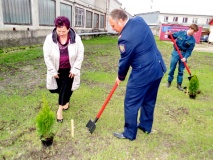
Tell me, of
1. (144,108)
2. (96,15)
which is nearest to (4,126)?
(144,108)

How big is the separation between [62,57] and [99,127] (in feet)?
5.15

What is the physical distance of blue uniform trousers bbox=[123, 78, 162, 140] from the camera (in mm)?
3156

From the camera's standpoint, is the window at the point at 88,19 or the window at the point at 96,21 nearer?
the window at the point at 88,19

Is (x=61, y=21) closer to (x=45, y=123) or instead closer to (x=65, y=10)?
(x=45, y=123)

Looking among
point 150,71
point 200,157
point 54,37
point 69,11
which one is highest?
point 69,11

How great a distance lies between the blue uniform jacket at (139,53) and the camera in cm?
285

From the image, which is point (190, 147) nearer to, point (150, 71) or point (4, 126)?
point (150, 71)

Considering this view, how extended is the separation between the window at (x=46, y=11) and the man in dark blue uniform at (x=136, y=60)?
43.1ft

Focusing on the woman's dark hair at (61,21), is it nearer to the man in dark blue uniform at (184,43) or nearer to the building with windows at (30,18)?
the man in dark blue uniform at (184,43)

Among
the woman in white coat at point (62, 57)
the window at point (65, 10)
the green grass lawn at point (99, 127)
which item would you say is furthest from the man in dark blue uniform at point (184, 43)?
the window at point (65, 10)

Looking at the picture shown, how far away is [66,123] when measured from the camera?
3953 millimetres

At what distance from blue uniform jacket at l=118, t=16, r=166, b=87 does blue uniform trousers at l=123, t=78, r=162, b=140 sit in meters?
0.12

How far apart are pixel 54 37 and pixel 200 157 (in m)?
3.24

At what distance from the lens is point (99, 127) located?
3914 mm
